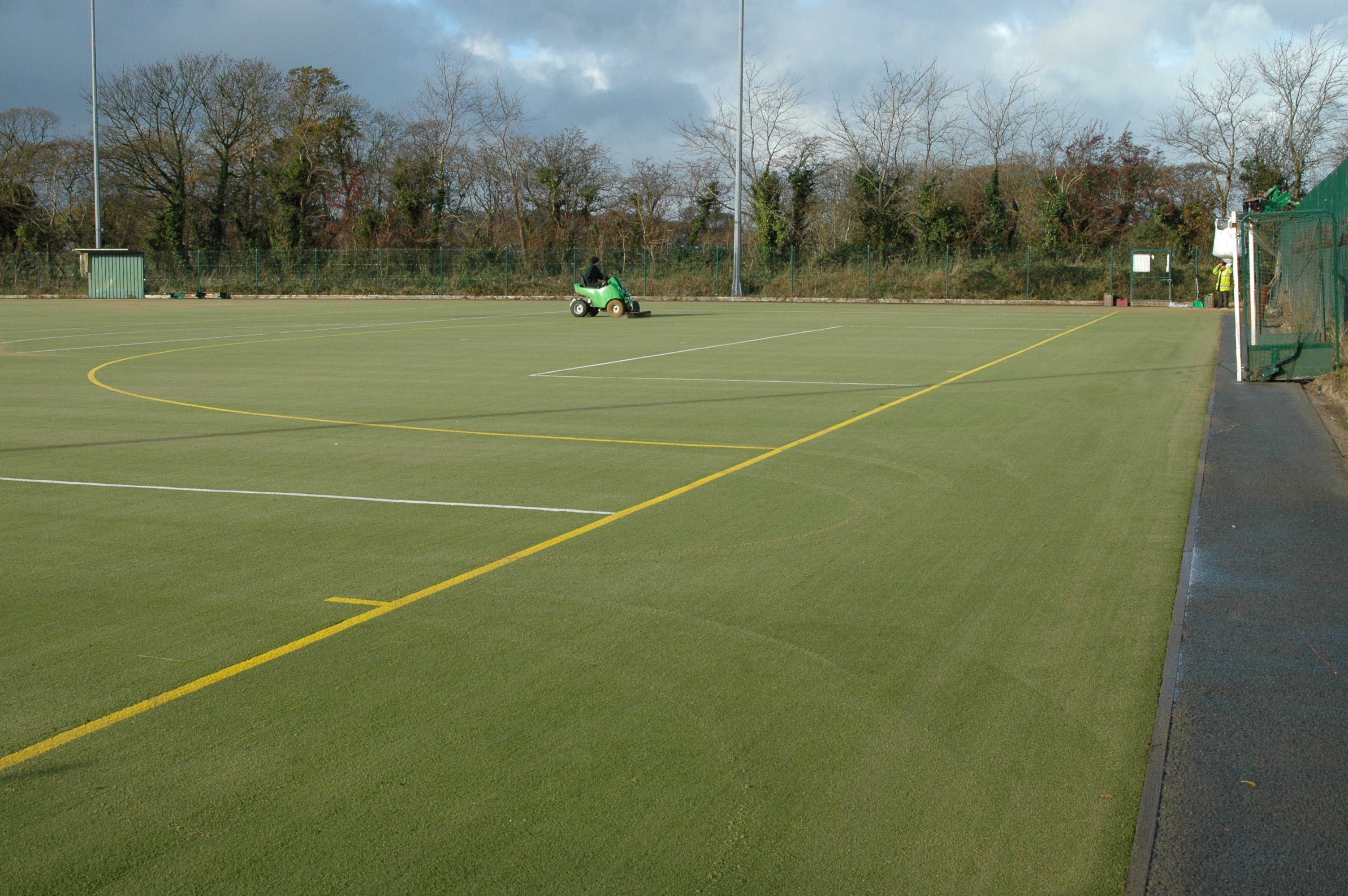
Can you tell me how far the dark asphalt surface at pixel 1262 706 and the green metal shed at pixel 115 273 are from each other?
63.5 m

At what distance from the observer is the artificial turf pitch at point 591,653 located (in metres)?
3.79

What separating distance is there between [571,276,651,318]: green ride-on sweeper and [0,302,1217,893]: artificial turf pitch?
23.7 m

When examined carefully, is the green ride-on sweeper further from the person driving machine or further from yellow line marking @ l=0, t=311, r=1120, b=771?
yellow line marking @ l=0, t=311, r=1120, b=771

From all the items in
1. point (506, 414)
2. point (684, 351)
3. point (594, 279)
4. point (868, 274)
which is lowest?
point (506, 414)

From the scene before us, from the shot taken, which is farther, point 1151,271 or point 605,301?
point 1151,271

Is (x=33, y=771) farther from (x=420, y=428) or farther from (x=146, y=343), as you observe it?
(x=146, y=343)

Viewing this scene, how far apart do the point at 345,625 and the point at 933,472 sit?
19.2 feet

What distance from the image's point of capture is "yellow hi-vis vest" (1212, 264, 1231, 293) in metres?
40.6

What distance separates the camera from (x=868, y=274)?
57.2 meters

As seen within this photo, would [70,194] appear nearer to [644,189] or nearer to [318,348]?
[644,189]

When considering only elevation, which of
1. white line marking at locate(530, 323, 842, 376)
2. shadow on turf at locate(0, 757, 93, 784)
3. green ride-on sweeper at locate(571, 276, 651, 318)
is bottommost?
shadow on turf at locate(0, 757, 93, 784)

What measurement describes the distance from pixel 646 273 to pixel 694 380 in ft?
143

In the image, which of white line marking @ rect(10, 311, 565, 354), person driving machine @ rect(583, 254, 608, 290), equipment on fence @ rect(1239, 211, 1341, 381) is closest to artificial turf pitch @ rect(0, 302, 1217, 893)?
equipment on fence @ rect(1239, 211, 1341, 381)

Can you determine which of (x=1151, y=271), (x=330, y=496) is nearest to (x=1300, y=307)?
(x=330, y=496)
